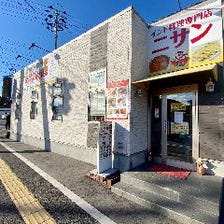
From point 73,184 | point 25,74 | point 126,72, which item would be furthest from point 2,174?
point 25,74

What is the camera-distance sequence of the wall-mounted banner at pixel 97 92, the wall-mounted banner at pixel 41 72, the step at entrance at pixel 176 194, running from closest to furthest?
1. the step at entrance at pixel 176 194
2. the wall-mounted banner at pixel 97 92
3. the wall-mounted banner at pixel 41 72

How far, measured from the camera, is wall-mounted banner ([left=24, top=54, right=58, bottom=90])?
39.9 ft

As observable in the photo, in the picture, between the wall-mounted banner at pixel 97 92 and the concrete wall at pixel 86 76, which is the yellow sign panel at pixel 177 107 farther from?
the wall-mounted banner at pixel 97 92

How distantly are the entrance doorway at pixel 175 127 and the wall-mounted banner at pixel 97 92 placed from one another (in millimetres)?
1817

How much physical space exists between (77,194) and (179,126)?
3604 mm

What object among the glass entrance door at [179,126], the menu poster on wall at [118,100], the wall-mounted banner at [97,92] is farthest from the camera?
A: the wall-mounted banner at [97,92]

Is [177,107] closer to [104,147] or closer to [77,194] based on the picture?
[104,147]

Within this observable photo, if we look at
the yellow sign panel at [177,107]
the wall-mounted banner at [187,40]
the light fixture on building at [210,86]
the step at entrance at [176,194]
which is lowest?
the step at entrance at [176,194]

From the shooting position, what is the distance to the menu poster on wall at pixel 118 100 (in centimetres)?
752

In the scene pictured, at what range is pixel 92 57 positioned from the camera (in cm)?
924

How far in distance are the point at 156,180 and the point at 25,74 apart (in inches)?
495

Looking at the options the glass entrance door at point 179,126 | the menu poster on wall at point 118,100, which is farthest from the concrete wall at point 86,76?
the glass entrance door at point 179,126

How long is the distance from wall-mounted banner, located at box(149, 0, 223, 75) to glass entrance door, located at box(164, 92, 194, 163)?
965 millimetres

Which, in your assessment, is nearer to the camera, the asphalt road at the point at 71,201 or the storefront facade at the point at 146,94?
the asphalt road at the point at 71,201
